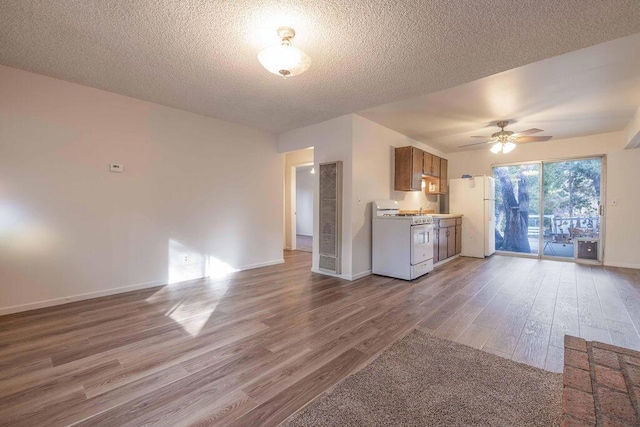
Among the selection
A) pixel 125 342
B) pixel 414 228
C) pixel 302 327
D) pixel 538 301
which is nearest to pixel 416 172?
pixel 414 228

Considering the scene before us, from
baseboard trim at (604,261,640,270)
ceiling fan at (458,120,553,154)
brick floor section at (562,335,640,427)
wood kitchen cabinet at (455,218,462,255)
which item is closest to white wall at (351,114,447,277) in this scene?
ceiling fan at (458,120,553,154)

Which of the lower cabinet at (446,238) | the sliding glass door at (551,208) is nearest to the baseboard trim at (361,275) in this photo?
the lower cabinet at (446,238)

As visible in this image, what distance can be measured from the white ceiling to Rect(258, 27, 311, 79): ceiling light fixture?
80.0 inches

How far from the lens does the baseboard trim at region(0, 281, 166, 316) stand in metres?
3.00

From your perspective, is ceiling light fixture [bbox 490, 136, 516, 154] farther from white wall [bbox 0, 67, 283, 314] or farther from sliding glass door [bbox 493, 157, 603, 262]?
white wall [bbox 0, 67, 283, 314]

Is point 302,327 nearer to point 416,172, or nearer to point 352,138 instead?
point 352,138

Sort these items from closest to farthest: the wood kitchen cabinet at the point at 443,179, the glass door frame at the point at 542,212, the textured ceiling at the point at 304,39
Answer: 1. the textured ceiling at the point at 304,39
2. the glass door frame at the point at 542,212
3. the wood kitchen cabinet at the point at 443,179

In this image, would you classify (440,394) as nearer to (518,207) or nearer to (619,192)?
(619,192)

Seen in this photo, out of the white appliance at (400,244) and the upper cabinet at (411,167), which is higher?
the upper cabinet at (411,167)

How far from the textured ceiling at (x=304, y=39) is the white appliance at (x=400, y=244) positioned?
6.33ft

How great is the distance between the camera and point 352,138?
435 cm

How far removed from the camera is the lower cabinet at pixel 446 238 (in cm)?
530

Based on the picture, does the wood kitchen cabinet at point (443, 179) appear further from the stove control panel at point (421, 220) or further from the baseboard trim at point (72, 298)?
the baseboard trim at point (72, 298)

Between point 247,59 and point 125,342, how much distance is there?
2.85m
